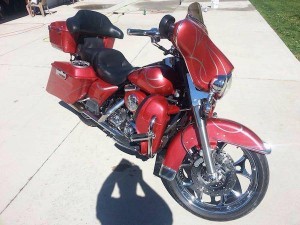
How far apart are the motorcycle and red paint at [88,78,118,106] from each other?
0.01 m

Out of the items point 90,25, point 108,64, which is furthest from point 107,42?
point 108,64

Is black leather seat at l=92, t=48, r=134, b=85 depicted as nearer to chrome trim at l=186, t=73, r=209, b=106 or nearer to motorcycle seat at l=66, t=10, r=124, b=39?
motorcycle seat at l=66, t=10, r=124, b=39

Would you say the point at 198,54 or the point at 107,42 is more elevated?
the point at 198,54

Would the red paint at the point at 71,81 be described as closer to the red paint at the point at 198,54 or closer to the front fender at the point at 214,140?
the front fender at the point at 214,140

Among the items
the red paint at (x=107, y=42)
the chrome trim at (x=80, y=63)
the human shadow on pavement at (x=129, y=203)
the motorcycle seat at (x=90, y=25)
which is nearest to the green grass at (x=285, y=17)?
the red paint at (x=107, y=42)

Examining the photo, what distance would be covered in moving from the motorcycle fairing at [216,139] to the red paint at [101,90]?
39.2 inches

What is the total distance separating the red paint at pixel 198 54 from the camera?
2.01 m

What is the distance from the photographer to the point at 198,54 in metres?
2.12

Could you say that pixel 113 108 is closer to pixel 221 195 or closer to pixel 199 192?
pixel 199 192

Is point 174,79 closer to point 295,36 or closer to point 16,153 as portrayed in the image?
point 16,153

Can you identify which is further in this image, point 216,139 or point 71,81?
point 71,81

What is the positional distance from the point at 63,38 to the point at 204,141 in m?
2.00

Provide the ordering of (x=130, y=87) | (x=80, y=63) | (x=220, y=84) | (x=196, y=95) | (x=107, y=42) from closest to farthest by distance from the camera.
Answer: (x=220, y=84), (x=196, y=95), (x=130, y=87), (x=80, y=63), (x=107, y=42)

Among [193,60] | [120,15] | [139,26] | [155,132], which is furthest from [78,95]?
[120,15]
